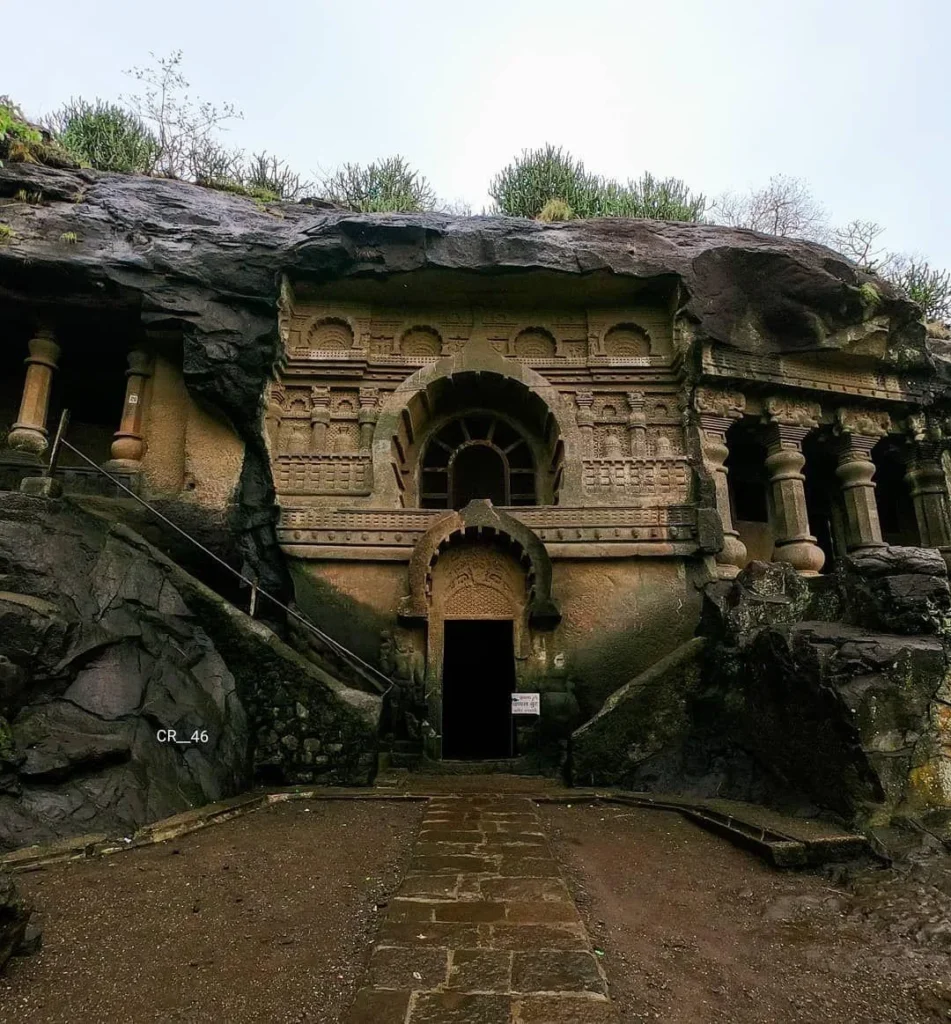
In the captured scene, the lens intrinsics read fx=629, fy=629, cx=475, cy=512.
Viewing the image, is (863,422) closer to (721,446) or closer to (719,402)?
(719,402)

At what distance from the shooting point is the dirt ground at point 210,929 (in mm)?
2592

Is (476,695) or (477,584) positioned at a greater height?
(477,584)

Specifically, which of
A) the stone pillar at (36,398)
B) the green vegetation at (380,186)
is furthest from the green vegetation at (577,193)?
the stone pillar at (36,398)

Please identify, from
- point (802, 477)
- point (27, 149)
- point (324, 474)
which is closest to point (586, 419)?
point (802, 477)

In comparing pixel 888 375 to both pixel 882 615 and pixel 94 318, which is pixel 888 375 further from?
pixel 94 318

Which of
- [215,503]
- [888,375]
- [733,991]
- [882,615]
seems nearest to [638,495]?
[882,615]

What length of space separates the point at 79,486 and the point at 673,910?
9.41m

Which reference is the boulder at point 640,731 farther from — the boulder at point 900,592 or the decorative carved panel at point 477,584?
the decorative carved panel at point 477,584

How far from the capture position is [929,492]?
1152 centimetres

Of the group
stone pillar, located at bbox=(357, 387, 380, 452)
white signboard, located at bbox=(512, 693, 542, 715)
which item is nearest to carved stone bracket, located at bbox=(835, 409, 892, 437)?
white signboard, located at bbox=(512, 693, 542, 715)

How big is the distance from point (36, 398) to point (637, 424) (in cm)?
950

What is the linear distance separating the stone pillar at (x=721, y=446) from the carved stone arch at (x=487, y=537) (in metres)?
2.86

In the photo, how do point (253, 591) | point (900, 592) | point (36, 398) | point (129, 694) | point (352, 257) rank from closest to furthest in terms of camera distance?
1. point (900, 592)
2. point (129, 694)
3. point (253, 591)
4. point (36, 398)
5. point (352, 257)

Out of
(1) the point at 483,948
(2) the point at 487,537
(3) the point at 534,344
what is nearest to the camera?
(1) the point at 483,948
